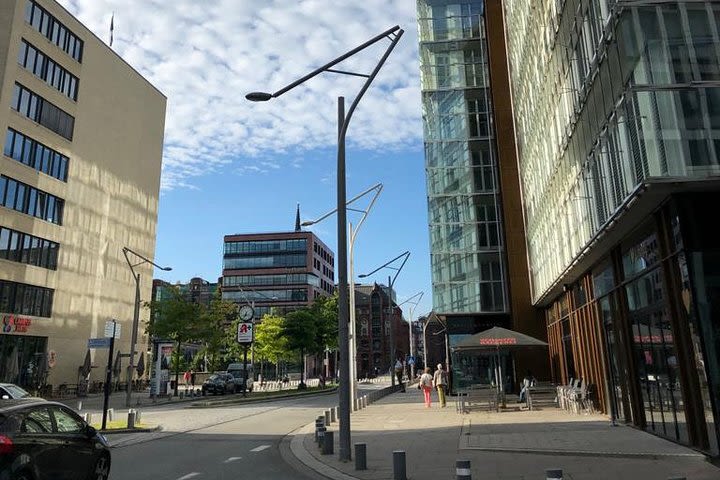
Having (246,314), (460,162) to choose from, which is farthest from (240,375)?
(460,162)

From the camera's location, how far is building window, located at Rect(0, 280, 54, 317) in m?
39.8

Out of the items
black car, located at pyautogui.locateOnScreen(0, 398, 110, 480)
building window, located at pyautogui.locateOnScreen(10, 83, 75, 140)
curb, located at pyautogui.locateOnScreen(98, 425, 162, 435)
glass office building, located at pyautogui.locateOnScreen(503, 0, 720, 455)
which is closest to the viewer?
black car, located at pyautogui.locateOnScreen(0, 398, 110, 480)

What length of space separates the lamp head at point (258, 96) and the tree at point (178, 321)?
33.3 m

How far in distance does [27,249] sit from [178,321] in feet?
38.7

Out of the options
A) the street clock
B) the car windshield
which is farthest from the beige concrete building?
Answer: the car windshield

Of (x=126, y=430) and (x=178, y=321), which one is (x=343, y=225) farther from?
(x=178, y=321)

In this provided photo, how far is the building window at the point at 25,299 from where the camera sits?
3978 centimetres

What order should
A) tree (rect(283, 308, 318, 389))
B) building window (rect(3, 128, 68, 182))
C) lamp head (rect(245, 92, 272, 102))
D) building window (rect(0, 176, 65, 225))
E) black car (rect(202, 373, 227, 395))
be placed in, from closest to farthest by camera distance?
lamp head (rect(245, 92, 272, 102)) → building window (rect(0, 176, 65, 225)) → building window (rect(3, 128, 68, 182)) → black car (rect(202, 373, 227, 395)) → tree (rect(283, 308, 318, 389))

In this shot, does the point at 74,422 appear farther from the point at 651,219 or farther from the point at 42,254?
the point at 42,254

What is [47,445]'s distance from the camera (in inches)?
307

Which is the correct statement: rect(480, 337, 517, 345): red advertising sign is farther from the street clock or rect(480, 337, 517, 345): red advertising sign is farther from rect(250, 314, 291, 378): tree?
rect(250, 314, 291, 378): tree

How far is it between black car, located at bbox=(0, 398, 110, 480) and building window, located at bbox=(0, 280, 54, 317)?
118 feet

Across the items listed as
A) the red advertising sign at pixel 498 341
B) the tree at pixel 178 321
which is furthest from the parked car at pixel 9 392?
the tree at pixel 178 321

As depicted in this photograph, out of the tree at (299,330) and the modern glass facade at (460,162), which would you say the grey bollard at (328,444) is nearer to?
the modern glass facade at (460,162)
